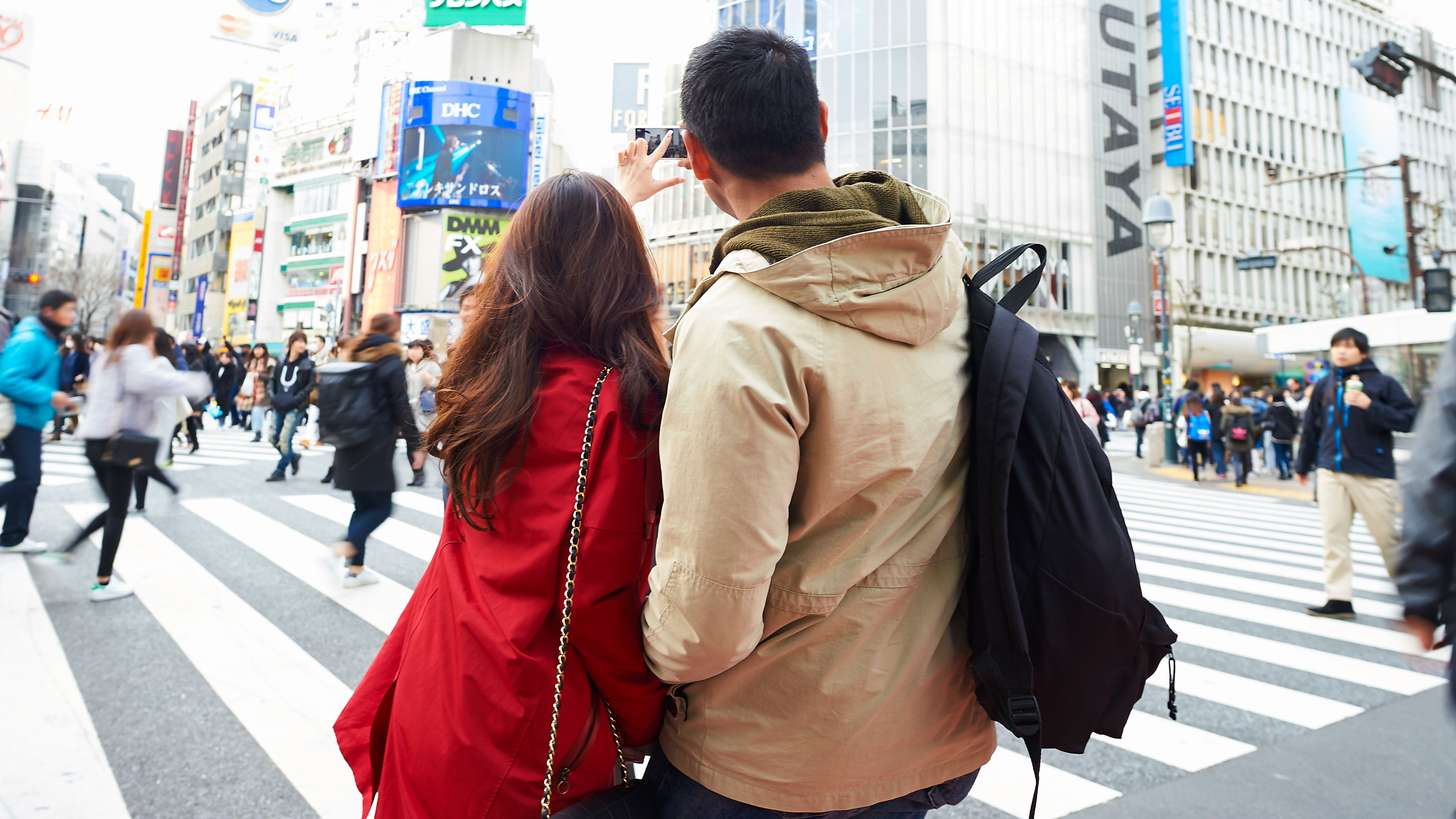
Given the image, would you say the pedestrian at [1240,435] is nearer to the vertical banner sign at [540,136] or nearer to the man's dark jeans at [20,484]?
the man's dark jeans at [20,484]

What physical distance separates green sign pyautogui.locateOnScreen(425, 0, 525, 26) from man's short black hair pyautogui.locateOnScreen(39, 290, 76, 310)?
4129cm

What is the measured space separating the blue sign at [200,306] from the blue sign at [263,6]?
804 inches

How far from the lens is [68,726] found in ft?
10.2

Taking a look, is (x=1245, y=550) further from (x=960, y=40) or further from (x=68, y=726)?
(x=960, y=40)

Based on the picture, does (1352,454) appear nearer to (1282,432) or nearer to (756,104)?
(756,104)

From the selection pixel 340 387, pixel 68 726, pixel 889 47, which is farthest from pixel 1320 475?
pixel 889 47

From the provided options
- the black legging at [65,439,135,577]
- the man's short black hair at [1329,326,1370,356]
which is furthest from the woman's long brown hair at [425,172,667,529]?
the man's short black hair at [1329,326,1370,356]

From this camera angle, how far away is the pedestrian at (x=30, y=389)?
5305mm

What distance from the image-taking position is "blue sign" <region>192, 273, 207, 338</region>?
62062 mm

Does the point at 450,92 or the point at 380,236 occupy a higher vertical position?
the point at 450,92

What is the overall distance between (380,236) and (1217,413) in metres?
41.8

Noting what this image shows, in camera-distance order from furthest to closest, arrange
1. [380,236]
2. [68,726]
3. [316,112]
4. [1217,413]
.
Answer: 1. [316,112]
2. [380,236]
3. [1217,413]
4. [68,726]

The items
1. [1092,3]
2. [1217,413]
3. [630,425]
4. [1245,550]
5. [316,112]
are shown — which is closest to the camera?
[630,425]

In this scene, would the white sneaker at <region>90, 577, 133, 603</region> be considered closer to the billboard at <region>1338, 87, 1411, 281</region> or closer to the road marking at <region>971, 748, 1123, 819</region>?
the road marking at <region>971, 748, 1123, 819</region>
